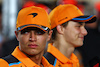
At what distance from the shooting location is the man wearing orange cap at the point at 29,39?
13.5 ft

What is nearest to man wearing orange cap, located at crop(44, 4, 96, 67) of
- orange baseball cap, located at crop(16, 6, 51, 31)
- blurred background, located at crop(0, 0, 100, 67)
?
→ orange baseball cap, located at crop(16, 6, 51, 31)

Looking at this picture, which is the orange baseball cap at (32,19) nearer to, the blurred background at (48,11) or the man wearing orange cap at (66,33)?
the man wearing orange cap at (66,33)

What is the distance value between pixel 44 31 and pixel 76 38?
1.11 metres

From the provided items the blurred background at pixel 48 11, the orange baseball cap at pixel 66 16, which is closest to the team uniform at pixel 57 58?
the orange baseball cap at pixel 66 16

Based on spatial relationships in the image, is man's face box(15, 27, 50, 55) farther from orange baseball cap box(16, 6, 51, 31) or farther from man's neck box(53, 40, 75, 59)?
man's neck box(53, 40, 75, 59)

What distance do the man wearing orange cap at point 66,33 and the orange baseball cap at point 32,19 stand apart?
2.96ft

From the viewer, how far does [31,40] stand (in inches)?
162

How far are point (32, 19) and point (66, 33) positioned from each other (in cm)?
117

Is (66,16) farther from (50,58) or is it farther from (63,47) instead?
(50,58)

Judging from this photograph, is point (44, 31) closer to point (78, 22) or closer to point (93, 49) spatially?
point (78, 22)

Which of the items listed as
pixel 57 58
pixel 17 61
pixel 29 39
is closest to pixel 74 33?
pixel 57 58

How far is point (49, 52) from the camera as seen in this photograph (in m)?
5.26

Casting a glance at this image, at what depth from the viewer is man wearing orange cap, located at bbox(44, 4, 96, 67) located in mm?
5243

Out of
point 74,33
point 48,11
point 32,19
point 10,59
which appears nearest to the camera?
point 10,59
